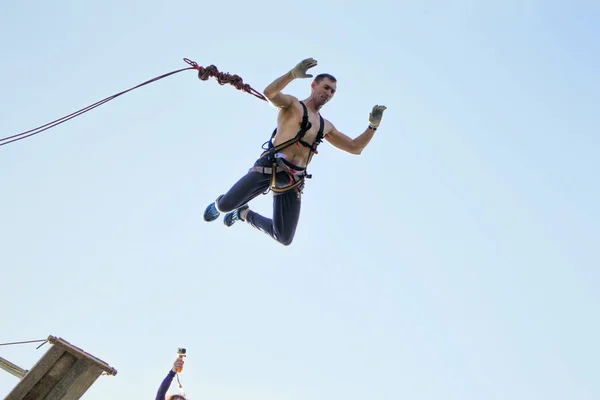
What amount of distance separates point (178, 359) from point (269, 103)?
10.1 feet

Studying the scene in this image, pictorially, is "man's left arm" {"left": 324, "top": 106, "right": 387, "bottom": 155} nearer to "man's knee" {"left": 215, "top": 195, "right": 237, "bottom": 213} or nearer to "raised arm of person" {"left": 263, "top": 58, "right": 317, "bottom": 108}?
"raised arm of person" {"left": 263, "top": 58, "right": 317, "bottom": 108}

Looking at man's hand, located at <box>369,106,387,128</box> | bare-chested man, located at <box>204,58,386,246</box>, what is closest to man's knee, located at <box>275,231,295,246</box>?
bare-chested man, located at <box>204,58,386,246</box>

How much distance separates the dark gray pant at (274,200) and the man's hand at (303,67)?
133 cm

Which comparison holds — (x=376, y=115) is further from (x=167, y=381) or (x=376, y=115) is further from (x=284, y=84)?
(x=167, y=381)

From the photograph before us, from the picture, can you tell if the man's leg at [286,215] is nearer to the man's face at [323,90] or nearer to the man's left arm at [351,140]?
the man's left arm at [351,140]

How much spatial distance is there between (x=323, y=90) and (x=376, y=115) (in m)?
0.83

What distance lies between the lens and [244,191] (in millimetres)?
8812

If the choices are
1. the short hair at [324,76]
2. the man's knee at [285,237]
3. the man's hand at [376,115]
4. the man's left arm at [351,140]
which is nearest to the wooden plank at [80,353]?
the man's knee at [285,237]

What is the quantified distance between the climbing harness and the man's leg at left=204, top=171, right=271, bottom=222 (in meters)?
0.08

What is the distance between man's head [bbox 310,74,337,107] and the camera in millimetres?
8750

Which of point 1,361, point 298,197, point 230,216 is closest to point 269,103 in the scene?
point 298,197

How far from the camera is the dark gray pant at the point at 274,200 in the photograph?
879cm

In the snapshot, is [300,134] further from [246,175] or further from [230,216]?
[230,216]

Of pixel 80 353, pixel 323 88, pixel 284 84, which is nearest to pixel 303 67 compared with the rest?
pixel 284 84
